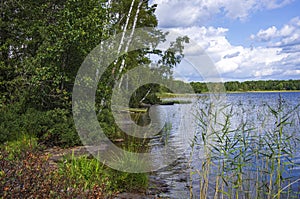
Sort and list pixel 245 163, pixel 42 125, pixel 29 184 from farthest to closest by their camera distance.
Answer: pixel 42 125
pixel 245 163
pixel 29 184

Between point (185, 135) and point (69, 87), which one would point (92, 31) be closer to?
point (69, 87)

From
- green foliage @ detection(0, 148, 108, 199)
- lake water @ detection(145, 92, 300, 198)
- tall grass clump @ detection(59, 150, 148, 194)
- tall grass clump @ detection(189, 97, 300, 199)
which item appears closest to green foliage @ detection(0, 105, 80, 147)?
lake water @ detection(145, 92, 300, 198)

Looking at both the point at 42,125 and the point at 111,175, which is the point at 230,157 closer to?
the point at 111,175

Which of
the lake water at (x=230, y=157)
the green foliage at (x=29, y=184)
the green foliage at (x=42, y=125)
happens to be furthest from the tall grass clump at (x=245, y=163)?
the green foliage at (x=42, y=125)

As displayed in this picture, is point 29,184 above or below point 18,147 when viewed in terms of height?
above

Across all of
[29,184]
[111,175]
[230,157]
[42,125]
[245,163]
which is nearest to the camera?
[29,184]

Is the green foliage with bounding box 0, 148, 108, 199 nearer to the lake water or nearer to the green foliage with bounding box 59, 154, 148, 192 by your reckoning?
the green foliage with bounding box 59, 154, 148, 192

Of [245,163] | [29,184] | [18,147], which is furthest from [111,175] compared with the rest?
[29,184]

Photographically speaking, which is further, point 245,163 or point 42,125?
point 42,125

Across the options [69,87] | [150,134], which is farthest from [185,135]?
[69,87]

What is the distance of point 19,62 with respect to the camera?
11023 millimetres

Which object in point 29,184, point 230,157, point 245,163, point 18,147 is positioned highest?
point 29,184

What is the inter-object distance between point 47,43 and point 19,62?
1628mm

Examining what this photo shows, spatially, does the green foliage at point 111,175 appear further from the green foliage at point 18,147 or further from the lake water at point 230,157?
the green foliage at point 18,147
